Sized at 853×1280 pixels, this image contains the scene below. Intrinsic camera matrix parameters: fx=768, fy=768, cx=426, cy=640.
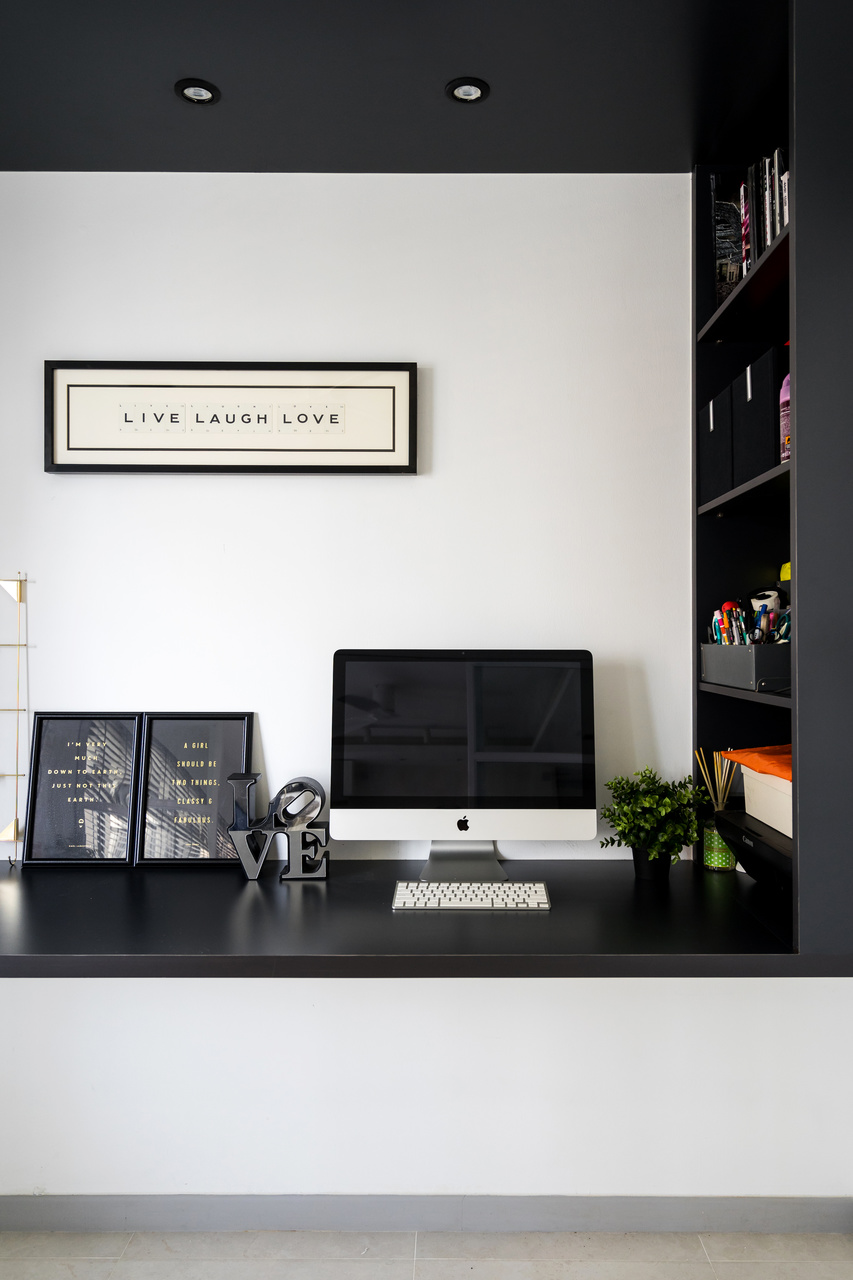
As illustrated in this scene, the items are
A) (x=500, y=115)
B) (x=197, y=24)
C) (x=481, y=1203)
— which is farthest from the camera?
(x=481, y=1203)

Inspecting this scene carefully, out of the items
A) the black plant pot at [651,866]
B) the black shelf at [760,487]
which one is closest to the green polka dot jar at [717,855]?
the black plant pot at [651,866]

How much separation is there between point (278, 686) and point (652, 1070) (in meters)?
1.29

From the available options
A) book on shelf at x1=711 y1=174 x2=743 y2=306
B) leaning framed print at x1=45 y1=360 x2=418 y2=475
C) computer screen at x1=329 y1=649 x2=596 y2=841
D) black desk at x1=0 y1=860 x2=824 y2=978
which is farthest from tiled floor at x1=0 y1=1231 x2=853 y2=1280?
book on shelf at x1=711 y1=174 x2=743 y2=306

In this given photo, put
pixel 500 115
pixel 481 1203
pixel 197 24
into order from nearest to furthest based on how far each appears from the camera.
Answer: pixel 197 24 → pixel 500 115 → pixel 481 1203

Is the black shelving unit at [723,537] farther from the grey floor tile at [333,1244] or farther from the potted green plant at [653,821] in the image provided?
the grey floor tile at [333,1244]

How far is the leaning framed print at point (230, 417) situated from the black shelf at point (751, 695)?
0.87m

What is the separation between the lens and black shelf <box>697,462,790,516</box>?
4.58 ft

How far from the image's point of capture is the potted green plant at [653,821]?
1.68m

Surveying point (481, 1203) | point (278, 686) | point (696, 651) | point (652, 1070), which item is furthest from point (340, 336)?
point (481, 1203)

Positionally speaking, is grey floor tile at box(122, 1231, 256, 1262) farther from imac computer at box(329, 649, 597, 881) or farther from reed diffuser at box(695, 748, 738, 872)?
reed diffuser at box(695, 748, 738, 872)

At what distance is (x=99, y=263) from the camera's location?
191cm

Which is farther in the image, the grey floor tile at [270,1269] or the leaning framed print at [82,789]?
the leaning framed print at [82,789]

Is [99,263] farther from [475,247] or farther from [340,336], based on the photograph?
[475,247]

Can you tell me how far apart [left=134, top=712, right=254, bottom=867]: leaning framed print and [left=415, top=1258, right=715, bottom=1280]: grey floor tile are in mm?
996
